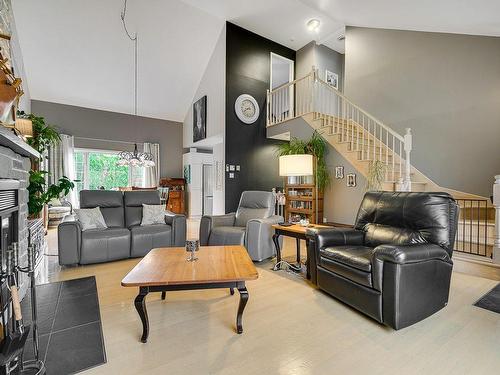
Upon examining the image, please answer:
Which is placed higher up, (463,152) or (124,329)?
(463,152)

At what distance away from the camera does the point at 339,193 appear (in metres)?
5.31

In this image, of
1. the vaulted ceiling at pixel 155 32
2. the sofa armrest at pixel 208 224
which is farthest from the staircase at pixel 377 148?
the sofa armrest at pixel 208 224

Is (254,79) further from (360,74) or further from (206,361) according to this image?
(206,361)

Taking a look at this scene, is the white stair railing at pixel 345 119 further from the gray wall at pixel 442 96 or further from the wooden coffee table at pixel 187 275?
the wooden coffee table at pixel 187 275

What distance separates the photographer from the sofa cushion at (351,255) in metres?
2.05

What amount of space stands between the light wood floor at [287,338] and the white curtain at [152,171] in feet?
18.9

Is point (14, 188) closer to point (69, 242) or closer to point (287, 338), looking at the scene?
point (69, 242)

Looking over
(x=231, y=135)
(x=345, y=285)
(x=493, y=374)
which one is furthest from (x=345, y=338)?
(x=231, y=135)

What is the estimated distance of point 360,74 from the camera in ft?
19.9

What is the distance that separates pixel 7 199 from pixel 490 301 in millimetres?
4193

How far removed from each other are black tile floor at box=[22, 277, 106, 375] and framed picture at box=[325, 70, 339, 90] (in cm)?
741

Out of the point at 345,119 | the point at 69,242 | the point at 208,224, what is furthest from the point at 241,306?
the point at 345,119

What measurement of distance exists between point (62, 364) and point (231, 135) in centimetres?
528

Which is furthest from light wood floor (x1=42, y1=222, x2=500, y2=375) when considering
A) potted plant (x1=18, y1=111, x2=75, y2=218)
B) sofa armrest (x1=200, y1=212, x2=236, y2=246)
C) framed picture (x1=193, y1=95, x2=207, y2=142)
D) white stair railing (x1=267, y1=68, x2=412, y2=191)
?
framed picture (x1=193, y1=95, x2=207, y2=142)
